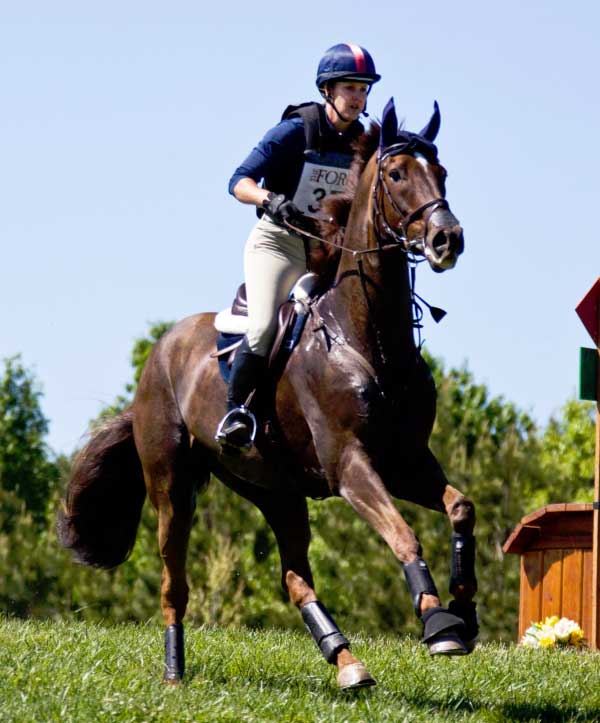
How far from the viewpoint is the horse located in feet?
23.3

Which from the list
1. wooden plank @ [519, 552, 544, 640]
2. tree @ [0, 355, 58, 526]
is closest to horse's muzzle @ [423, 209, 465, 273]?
wooden plank @ [519, 552, 544, 640]

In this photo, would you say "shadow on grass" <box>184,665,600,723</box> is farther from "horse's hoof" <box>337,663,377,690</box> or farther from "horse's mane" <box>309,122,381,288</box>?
"horse's mane" <box>309,122,381,288</box>

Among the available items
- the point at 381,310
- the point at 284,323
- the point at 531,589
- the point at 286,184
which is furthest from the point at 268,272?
the point at 531,589

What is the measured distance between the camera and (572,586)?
14.0m

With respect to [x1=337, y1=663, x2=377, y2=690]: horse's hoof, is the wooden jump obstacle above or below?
above

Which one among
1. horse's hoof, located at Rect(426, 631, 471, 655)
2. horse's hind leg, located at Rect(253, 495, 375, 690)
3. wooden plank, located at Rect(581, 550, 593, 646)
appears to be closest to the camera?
horse's hoof, located at Rect(426, 631, 471, 655)

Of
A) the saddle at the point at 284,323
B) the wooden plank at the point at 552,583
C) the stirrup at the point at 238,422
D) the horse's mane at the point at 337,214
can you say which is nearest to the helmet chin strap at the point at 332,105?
the horse's mane at the point at 337,214

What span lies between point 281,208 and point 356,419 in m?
1.26

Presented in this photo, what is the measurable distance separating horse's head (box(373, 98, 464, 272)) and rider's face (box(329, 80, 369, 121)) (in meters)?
0.38

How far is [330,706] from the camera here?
719 centimetres

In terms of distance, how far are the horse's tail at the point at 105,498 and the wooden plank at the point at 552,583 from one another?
5.59 m

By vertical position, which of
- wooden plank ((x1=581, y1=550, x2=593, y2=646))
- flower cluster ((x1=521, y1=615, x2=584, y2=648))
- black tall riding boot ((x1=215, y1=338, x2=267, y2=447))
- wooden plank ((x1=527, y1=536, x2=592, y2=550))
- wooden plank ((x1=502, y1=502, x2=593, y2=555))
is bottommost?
flower cluster ((x1=521, y1=615, x2=584, y2=648))

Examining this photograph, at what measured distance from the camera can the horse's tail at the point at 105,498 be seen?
9969 mm

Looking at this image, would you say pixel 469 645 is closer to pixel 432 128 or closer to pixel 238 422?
pixel 238 422
